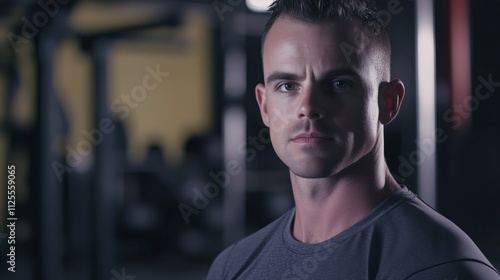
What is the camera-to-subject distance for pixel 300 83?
104 centimetres

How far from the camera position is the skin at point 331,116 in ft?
3.34

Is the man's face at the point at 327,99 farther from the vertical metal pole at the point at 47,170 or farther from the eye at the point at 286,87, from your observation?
the vertical metal pole at the point at 47,170

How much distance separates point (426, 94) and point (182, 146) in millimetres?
2029

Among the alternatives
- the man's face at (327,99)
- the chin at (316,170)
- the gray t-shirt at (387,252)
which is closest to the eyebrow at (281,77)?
the man's face at (327,99)

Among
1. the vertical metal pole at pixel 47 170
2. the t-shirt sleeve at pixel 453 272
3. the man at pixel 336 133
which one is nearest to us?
the t-shirt sleeve at pixel 453 272

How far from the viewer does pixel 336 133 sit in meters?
1.03

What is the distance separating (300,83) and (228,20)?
160cm

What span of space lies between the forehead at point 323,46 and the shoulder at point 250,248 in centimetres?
30

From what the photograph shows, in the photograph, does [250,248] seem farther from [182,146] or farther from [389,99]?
[182,146]

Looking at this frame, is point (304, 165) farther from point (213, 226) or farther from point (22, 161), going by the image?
point (213, 226)

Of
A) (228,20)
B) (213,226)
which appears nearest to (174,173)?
(213,226)

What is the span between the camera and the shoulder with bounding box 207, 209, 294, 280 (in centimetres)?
118

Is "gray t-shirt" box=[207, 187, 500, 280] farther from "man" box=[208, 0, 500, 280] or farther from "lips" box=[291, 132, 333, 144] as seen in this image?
"lips" box=[291, 132, 333, 144]

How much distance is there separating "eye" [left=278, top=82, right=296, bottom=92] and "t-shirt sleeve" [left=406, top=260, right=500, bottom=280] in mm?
348
